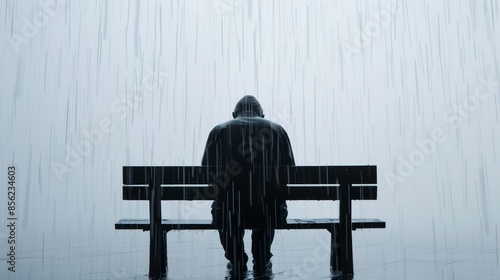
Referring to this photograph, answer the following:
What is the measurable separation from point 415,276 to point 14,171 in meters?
5.17

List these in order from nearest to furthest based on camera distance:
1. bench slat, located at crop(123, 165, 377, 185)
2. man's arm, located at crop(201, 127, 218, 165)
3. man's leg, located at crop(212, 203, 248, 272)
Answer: bench slat, located at crop(123, 165, 377, 185) < man's leg, located at crop(212, 203, 248, 272) < man's arm, located at crop(201, 127, 218, 165)

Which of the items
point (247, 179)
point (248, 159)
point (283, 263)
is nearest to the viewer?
point (247, 179)

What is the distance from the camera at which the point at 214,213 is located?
524 centimetres

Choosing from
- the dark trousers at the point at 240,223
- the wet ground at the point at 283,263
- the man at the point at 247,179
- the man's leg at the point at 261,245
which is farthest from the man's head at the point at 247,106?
the wet ground at the point at 283,263

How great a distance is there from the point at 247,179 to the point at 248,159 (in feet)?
1.28

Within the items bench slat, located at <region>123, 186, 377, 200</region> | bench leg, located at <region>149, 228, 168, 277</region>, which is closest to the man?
bench slat, located at <region>123, 186, 377, 200</region>

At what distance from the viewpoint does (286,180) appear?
4891 millimetres

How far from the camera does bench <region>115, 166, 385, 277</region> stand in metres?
4.90

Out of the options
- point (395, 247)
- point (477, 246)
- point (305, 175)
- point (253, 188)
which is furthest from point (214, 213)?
point (477, 246)

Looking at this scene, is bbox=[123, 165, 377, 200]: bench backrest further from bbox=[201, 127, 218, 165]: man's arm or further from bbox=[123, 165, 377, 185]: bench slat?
bbox=[201, 127, 218, 165]: man's arm

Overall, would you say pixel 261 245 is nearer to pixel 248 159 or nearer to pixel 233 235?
pixel 233 235

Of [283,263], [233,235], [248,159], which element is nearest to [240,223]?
[233,235]

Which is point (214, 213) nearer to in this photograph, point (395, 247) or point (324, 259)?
point (324, 259)

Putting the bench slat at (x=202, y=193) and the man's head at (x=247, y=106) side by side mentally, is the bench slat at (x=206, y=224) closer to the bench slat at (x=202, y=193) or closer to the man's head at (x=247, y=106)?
the bench slat at (x=202, y=193)
